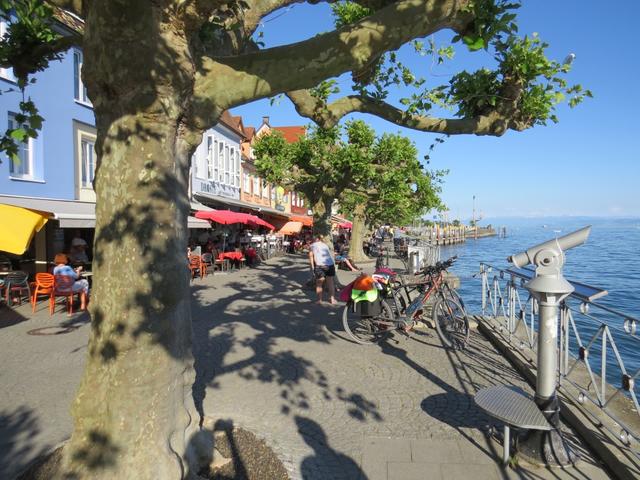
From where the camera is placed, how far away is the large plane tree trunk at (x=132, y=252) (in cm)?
318

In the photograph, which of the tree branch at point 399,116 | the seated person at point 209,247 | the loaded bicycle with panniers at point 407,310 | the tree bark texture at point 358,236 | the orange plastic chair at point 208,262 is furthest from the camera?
the tree bark texture at point 358,236

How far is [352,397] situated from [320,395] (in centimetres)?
→ 37

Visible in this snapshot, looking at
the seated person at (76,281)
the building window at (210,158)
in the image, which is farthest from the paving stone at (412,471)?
the building window at (210,158)

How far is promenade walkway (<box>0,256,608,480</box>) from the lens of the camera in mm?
4031

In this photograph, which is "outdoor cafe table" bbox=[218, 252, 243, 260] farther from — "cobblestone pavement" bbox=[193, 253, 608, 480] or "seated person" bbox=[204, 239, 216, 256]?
"cobblestone pavement" bbox=[193, 253, 608, 480]

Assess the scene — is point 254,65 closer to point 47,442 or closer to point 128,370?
point 128,370

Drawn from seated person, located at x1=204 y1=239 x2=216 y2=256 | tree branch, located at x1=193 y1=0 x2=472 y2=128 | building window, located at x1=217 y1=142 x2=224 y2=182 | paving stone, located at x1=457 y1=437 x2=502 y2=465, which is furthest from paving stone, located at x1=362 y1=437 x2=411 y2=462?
building window, located at x1=217 y1=142 x2=224 y2=182

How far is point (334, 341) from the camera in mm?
8094

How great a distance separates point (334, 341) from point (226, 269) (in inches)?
516

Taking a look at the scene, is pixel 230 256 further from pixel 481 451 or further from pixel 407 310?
pixel 481 451

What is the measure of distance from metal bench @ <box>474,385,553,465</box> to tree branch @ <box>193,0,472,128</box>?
9.73 ft

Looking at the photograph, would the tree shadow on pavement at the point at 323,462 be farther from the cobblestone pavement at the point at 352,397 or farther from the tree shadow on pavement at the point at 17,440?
the tree shadow on pavement at the point at 17,440

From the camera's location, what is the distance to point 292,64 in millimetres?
3463

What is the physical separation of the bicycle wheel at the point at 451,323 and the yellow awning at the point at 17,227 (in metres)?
7.41
